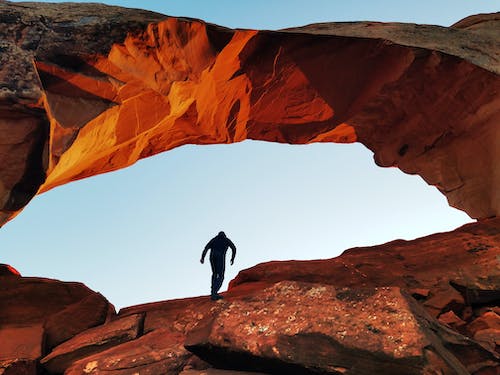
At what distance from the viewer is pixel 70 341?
27.1 ft

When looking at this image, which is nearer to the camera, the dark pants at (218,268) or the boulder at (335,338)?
the boulder at (335,338)

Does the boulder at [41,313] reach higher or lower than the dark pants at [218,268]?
lower

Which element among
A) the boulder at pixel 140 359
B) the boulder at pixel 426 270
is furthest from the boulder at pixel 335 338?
the boulder at pixel 426 270

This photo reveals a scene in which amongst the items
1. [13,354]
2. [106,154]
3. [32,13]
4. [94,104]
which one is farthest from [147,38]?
[13,354]

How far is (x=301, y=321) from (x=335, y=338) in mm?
559

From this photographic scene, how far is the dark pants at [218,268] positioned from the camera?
384 inches

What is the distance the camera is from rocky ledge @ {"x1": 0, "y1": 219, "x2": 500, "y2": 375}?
217 inches

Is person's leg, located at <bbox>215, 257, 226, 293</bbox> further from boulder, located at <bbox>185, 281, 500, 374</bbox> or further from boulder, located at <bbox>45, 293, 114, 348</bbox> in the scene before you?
boulder, located at <bbox>185, 281, 500, 374</bbox>

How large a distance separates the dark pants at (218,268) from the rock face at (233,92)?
3437mm

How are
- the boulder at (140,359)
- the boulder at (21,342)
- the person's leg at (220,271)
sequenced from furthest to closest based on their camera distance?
the person's leg at (220,271)
the boulder at (21,342)
the boulder at (140,359)

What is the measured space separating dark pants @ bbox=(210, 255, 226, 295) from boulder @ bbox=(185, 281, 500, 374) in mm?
3023

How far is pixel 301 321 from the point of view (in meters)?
5.99

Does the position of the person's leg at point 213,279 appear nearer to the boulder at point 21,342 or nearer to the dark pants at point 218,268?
the dark pants at point 218,268

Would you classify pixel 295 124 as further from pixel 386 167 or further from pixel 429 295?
pixel 429 295
